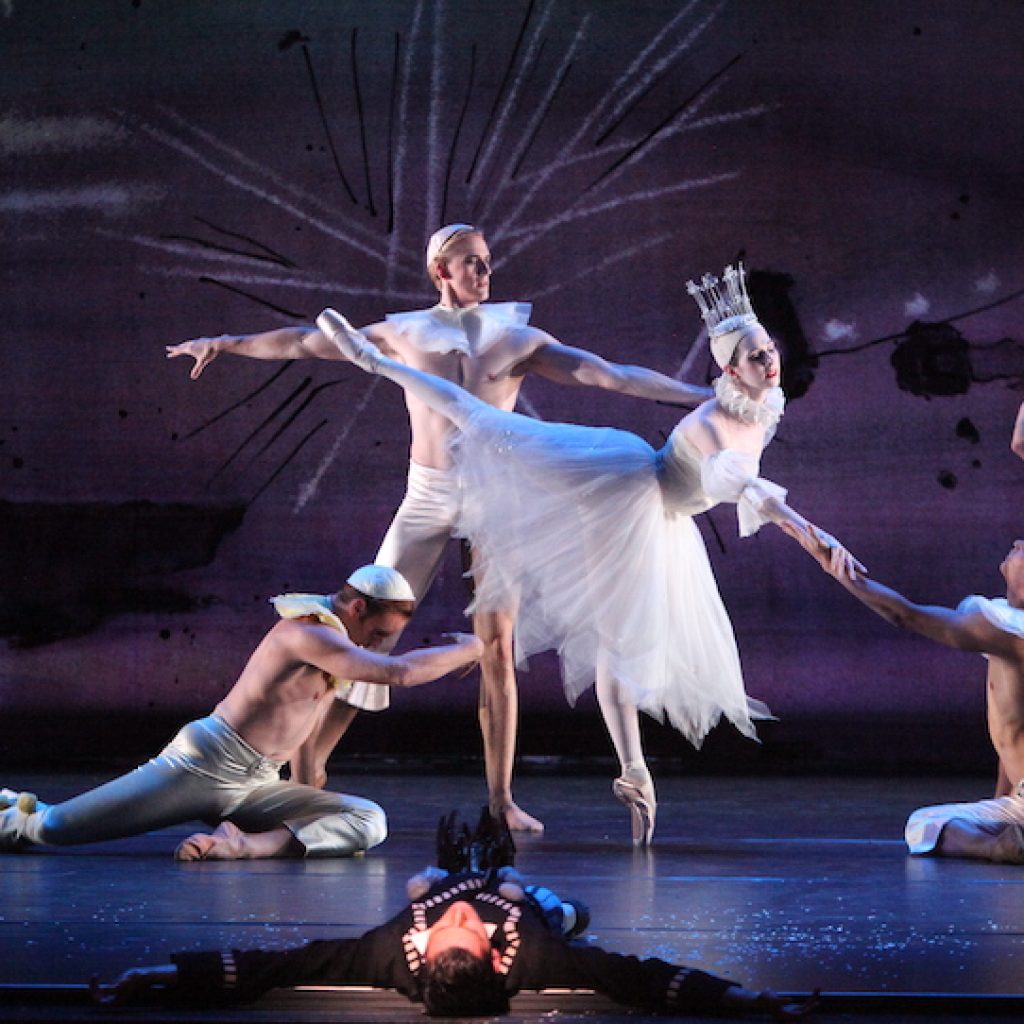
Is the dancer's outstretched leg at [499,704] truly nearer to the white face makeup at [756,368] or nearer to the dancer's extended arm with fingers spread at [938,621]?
the white face makeup at [756,368]

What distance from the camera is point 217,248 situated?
6957mm

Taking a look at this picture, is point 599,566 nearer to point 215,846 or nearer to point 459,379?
point 459,379

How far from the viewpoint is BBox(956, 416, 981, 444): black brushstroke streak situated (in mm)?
6793

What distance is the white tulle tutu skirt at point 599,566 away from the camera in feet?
15.1

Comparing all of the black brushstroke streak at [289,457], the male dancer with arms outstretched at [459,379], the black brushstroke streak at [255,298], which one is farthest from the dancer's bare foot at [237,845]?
the black brushstroke streak at [255,298]

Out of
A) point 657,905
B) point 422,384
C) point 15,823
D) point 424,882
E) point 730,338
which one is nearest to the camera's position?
point 424,882

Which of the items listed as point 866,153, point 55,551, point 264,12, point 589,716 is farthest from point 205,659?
point 866,153

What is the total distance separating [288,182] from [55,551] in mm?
1704

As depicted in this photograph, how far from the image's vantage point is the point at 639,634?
15.1 ft

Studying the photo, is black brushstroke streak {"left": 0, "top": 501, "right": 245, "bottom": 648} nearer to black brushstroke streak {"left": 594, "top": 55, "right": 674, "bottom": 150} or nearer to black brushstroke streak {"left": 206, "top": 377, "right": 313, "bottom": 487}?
black brushstroke streak {"left": 206, "top": 377, "right": 313, "bottom": 487}

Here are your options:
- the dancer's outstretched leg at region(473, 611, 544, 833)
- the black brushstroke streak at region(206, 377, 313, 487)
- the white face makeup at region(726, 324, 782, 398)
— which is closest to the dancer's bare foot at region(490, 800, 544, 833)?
the dancer's outstretched leg at region(473, 611, 544, 833)

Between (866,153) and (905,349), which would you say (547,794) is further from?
(866,153)

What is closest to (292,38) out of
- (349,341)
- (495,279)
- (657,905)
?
(495,279)

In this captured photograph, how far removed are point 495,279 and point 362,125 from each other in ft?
2.61
